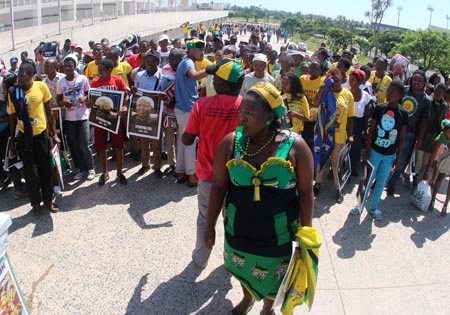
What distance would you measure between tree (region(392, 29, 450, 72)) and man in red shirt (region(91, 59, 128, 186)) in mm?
29460

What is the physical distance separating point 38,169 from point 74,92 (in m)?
1.40

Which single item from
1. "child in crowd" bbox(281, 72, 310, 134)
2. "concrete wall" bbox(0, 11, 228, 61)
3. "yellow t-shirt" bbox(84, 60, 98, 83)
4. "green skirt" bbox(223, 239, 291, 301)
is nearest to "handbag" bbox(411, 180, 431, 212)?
"child in crowd" bbox(281, 72, 310, 134)

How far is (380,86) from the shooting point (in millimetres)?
7645

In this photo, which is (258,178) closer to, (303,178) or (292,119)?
(303,178)

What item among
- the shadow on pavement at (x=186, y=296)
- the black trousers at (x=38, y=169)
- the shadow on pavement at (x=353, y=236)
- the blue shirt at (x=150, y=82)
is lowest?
the shadow on pavement at (x=186, y=296)

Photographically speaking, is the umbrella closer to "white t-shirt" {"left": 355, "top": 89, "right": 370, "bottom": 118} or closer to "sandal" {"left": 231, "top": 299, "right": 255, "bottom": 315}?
"white t-shirt" {"left": 355, "top": 89, "right": 370, "bottom": 118}

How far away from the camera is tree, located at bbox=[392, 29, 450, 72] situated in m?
30.0

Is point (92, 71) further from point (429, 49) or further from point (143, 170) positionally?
point (429, 49)

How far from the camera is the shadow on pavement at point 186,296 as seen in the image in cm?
357

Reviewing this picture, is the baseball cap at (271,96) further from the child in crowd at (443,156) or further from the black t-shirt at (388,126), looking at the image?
the child in crowd at (443,156)

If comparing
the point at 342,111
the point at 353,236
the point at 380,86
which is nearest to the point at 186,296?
the point at 353,236

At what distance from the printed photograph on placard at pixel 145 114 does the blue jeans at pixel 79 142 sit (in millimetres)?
713

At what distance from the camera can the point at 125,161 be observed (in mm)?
7000

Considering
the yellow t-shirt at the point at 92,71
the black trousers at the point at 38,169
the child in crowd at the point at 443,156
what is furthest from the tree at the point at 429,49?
the black trousers at the point at 38,169
